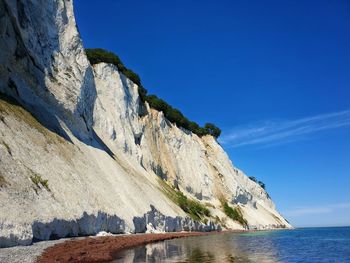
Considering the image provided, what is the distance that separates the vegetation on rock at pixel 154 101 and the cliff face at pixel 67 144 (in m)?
3.35

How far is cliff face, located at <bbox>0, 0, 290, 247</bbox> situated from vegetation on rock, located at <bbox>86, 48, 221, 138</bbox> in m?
3.35

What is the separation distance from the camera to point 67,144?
3806cm

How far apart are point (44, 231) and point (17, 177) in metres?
3.80

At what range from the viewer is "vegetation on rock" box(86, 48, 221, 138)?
233 feet

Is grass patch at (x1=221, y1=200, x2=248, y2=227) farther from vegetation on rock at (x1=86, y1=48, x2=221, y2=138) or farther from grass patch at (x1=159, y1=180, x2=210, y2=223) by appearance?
vegetation on rock at (x1=86, y1=48, x2=221, y2=138)

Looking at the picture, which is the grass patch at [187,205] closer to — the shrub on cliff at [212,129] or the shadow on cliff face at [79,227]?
the shadow on cliff face at [79,227]

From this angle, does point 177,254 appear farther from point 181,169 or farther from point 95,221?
point 181,169

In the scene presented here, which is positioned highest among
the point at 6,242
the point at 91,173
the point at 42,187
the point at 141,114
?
the point at 141,114

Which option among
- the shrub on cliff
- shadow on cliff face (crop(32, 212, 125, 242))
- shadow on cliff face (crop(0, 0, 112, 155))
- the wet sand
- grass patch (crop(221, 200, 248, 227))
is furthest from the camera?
the shrub on cliff

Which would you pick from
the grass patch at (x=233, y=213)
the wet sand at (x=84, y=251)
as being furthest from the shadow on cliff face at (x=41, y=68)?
the grass patch at (x=233, y=213)

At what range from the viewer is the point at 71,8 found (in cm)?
4994

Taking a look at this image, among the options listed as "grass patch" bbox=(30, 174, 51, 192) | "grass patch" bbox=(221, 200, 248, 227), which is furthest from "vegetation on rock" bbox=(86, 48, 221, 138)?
"grass patch" bbox=(30, 174, 51, 192)

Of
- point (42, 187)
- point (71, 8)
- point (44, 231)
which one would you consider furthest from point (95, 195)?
point (71, 8)

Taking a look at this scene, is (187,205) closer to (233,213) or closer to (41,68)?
(233,213)
